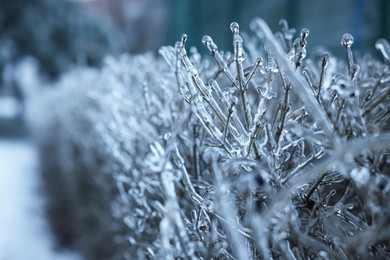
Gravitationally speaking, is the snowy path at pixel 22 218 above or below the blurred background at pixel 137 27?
below

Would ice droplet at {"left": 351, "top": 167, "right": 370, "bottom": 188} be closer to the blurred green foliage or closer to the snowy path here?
the snowy path

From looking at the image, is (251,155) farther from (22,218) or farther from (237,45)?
(22,218)

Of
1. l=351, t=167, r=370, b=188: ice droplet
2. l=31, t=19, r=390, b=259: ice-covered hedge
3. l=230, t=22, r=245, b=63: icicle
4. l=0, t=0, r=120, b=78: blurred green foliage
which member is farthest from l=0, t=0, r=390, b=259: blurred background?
l=351, t=167, r=370, b=188: ice droplet

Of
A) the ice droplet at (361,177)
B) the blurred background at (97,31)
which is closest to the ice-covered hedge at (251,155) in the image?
the ice droplet at (361,177)

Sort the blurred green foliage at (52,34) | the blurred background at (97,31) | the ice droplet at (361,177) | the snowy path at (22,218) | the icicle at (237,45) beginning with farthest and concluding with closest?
the blurred green foliage at (52,34) < the blurred background at (97,31) < the snowy path at (22,218) < the icicle at (237,45) < the ice droplet at (361,177)

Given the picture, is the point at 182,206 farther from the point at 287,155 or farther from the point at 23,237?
the point at 23,237

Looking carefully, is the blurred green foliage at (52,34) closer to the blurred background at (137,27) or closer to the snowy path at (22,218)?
the blurred background at (137,27)
